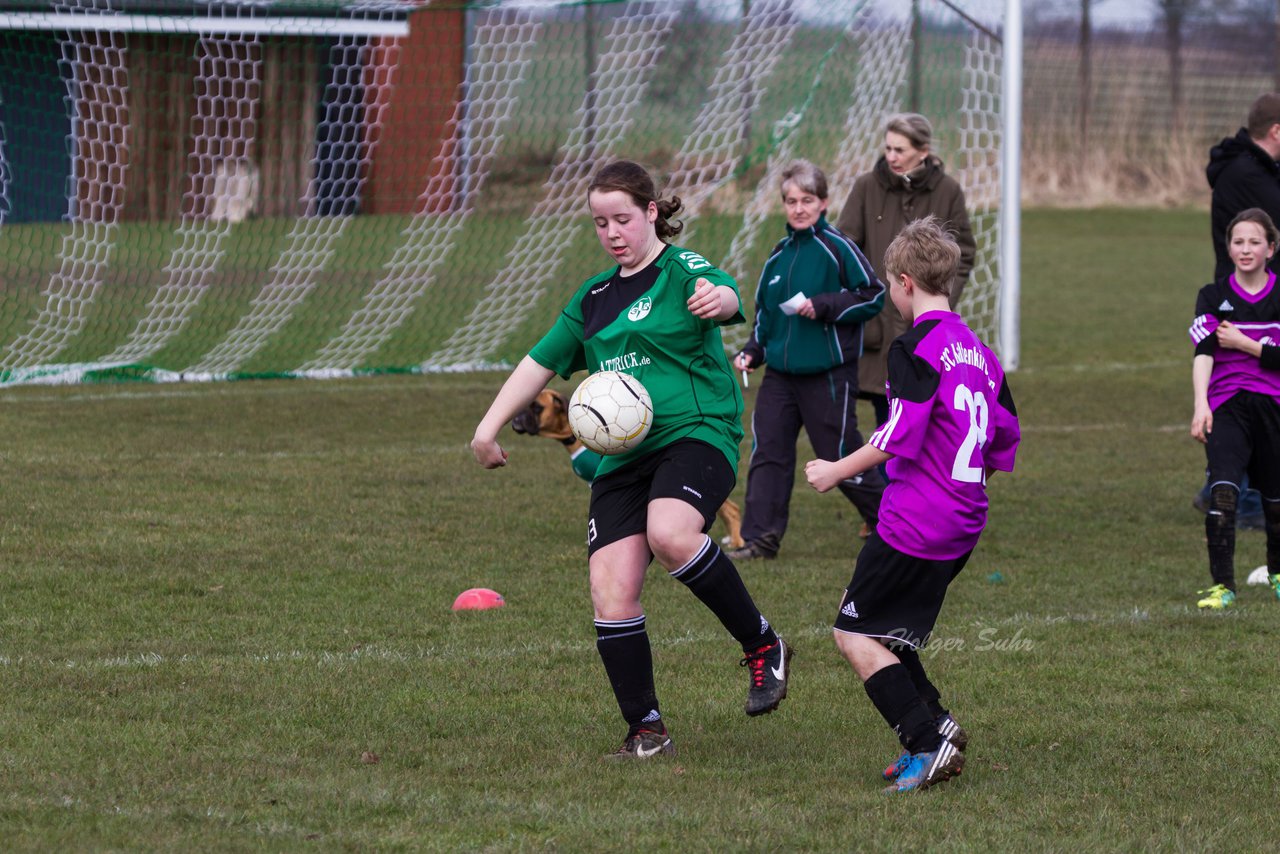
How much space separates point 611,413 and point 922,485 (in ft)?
2.87

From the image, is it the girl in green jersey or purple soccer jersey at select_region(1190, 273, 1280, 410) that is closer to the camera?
the girl in green jersey

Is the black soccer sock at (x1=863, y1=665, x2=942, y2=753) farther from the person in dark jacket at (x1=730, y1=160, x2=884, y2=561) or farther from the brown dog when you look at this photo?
the person in dark jacket at (x1=730, y1=160, x2=884, y2=561)

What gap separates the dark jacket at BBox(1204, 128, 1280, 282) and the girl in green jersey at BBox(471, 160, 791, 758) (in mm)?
4004

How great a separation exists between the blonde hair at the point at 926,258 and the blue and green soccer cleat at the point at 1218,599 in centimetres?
287

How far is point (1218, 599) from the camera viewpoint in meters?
6.80

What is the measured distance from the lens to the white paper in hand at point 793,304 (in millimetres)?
7557

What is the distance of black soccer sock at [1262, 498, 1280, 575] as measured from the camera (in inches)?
274

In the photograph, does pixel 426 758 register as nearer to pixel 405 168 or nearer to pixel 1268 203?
pixel 1268 203

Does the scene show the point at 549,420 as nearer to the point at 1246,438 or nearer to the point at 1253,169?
the point at 1246,438

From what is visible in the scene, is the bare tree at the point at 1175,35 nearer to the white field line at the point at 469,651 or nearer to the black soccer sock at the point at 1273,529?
the black soccer sock at the point at 1273,529

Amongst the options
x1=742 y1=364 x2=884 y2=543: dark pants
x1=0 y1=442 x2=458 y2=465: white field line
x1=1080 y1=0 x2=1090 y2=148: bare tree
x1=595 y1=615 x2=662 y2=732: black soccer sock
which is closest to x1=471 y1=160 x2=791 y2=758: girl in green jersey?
x1=595 y1=615 x2=662 y2=732: black soccer sock

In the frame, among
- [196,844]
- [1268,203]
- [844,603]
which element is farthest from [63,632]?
[1268,203]

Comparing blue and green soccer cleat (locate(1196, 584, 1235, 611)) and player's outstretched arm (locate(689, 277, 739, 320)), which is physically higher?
player's outstretched arm (locate(689, 277, 739, 320))

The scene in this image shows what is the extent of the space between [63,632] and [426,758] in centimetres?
199
